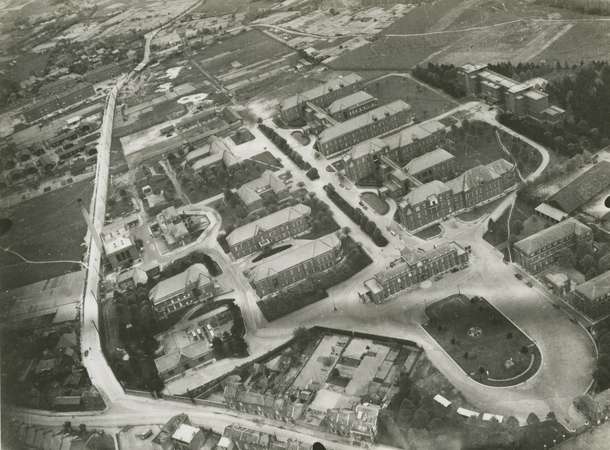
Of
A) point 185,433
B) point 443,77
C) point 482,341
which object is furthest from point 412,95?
point 185,433

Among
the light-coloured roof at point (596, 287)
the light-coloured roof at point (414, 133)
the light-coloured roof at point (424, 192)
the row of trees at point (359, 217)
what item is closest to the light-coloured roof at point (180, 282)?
the row of trees at point (359, 217)

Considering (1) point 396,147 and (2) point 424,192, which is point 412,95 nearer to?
(1) point 396,147

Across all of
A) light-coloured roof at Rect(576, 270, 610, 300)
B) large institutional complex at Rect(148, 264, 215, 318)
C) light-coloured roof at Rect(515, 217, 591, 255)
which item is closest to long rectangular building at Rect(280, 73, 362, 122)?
large institutional complex at Rect(148, 264, 215, 318)

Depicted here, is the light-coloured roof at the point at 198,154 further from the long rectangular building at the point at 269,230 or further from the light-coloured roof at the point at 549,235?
the light-coloured roof at the point at 549,235

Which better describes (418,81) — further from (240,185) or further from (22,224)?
(22,224)

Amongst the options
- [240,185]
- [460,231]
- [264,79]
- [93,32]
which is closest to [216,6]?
[93,32]

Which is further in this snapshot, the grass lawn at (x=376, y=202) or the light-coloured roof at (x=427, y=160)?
the light-coloured roof at (x=427, y=160)
